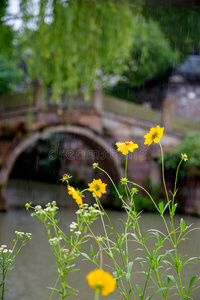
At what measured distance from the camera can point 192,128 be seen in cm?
863

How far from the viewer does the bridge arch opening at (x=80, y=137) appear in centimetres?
735

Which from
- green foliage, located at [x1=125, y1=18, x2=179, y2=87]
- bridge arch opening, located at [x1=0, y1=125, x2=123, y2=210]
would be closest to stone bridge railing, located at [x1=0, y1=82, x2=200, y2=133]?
bridge arch opening, located at [x1=0, y1=125, x2=123, y2=210]

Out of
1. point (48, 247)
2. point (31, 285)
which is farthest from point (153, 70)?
point (31, 285)

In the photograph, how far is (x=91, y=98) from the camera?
7.88m

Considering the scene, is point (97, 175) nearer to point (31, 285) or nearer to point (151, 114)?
point (151, 114)

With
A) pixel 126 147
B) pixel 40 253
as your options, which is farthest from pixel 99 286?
pixel 40 253

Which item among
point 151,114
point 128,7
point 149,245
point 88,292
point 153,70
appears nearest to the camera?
point 88,292

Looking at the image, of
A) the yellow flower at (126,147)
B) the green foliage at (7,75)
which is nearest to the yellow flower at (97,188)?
the yellow flower at (126,147)

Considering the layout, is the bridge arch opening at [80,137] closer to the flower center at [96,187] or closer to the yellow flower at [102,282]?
the flower center at [96,187]

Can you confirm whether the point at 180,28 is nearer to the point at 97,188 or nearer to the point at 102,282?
the point at 97,188

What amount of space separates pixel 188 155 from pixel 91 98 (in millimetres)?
2222

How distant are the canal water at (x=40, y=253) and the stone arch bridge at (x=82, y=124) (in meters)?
1.13

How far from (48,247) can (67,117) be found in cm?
348

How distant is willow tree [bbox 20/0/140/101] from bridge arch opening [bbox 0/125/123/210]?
1569 mm
